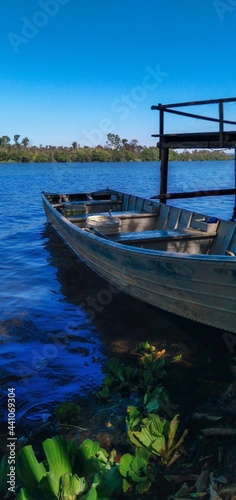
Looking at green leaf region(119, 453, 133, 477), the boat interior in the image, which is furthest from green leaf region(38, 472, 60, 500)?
the boat interior

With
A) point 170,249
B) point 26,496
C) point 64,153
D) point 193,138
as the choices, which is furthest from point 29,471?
point 64,153

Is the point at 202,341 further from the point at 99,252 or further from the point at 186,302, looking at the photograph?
the point at 99,252

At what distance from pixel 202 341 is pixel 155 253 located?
1.98 metres

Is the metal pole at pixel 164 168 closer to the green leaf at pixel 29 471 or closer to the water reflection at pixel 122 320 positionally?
the water reflection at pixel 122 320

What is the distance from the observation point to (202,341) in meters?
6.90

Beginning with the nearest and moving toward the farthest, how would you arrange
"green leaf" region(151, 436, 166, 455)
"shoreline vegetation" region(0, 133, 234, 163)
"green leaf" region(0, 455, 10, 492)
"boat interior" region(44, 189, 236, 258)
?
"green leaf" region(0, 455, 10, 492) → "green leaf" region(151, 436, 166, 455) → "boat interior" region(44, 189, 236, 258) → "shoreline vegetation" region(0, 133, 234, 163)

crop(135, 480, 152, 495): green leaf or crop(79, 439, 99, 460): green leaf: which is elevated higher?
crop(79, 439, 99, 460): green leaf

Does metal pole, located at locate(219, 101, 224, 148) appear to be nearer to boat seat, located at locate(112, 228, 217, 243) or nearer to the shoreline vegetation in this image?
boat seat, located at locate(112, 228, 217, 243)

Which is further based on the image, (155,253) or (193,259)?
(155,253)

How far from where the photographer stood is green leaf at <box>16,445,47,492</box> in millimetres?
3191

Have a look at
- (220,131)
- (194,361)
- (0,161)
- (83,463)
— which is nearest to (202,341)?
(194,361)

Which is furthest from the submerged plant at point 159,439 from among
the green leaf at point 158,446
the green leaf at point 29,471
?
the green leaf at point 29,471

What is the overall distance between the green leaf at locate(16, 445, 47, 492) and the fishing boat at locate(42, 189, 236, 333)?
355cm

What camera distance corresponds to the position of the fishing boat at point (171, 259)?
18.9 ft
